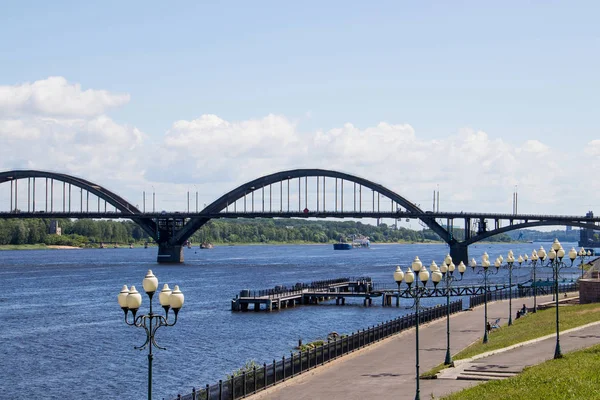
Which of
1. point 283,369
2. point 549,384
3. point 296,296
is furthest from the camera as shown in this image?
point 296,296

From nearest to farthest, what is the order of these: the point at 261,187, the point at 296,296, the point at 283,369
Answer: the point at 283,369
the point at 296,296
the point at 261,187

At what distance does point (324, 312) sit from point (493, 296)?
14.1 metres

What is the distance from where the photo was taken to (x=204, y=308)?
7306cm

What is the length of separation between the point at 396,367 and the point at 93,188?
137882 mm

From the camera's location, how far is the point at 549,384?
78.1 ft

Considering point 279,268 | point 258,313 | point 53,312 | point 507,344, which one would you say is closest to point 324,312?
point 258,313

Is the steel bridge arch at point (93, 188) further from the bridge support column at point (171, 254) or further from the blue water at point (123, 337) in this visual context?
the blue water at point (123, 337)

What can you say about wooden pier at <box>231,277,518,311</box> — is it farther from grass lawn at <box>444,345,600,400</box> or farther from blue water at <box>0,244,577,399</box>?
grass lawn at <box>444,345,600,400</box>

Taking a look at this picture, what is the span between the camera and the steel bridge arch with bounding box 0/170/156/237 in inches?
6403

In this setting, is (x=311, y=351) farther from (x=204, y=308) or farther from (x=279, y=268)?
(x=279, y=268)

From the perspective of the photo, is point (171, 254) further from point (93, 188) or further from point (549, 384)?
point (549, 384)

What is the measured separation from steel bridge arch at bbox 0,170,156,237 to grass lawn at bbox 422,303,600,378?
120m

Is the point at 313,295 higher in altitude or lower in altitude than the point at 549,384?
lower

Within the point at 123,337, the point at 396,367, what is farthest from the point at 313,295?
the point at 396,367
